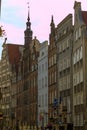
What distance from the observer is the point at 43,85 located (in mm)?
72312

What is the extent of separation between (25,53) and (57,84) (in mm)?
24450

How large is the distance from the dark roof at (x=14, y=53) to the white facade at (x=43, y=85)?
25074 mm

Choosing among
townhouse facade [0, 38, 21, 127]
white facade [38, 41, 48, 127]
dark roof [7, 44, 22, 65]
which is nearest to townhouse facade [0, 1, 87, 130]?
white facade [38, 41, 48, 127]

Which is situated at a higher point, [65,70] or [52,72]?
[52,72]

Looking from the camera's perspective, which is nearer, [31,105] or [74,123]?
[74,123]

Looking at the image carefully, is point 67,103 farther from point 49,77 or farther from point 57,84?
point 49,77

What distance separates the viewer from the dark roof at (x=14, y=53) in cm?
10065

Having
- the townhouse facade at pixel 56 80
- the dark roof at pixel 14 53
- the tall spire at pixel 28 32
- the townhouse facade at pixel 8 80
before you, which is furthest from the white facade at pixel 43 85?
the dark roof at pixel 14 53

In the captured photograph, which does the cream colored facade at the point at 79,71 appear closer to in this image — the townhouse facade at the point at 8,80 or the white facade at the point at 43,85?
the white facade at the point at 43,85

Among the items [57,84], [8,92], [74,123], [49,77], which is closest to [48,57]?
[49,77]

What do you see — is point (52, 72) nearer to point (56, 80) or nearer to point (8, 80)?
point (56, 80)

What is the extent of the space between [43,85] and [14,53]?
3301 centimetres

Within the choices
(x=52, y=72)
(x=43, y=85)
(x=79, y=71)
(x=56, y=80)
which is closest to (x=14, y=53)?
(x=43, y=85)

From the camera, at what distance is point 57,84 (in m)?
63.6
